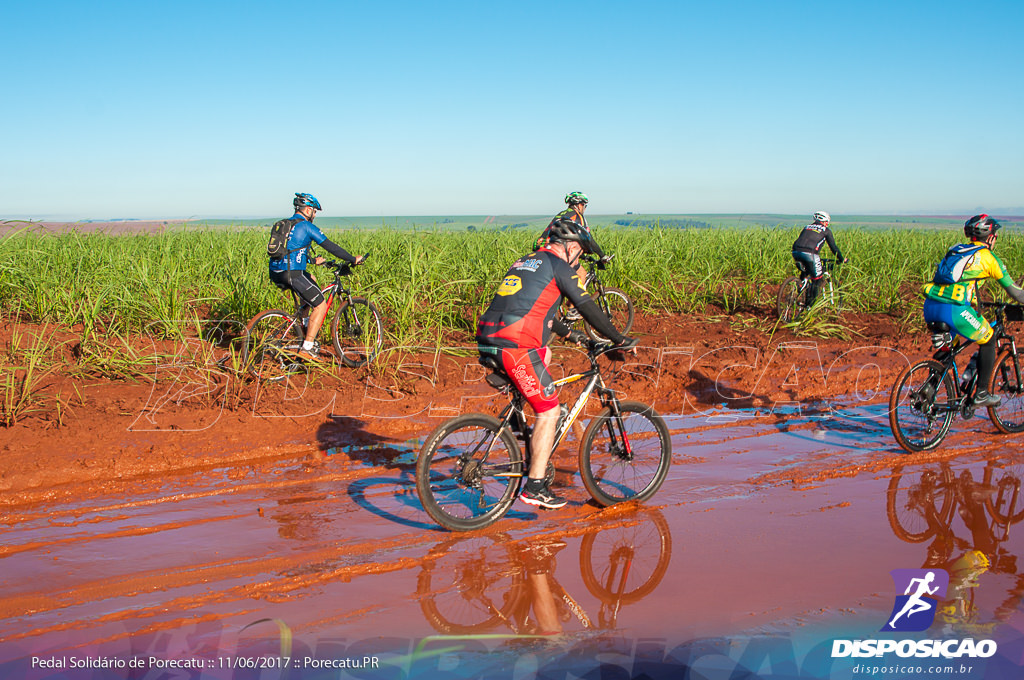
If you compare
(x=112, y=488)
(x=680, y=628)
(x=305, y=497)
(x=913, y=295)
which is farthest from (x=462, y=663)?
(x=913, y=295)

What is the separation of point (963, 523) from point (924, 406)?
160cm

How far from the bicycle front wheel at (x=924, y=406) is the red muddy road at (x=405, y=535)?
0.17m

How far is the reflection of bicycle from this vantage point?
4.42 meters

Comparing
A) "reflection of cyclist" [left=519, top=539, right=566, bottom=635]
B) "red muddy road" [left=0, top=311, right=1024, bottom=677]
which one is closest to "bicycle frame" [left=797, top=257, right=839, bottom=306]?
"red muddy road" [left=0, top=311, right=1024, bottom=677]

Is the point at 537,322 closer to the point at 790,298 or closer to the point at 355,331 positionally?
the point at 355,331

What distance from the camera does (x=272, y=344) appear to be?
772 cm

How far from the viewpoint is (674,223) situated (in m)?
17.9

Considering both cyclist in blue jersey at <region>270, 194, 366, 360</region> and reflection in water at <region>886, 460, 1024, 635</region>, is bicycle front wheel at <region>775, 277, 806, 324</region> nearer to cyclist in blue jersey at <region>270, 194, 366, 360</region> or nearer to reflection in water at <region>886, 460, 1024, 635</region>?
reflection in water at <region>886, 460, 1024, 635</region>

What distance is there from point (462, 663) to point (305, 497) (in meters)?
2.21

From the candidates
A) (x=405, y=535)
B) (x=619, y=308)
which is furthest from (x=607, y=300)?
(x=405, y=535)

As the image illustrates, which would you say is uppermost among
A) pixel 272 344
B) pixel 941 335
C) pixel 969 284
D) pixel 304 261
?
pixel 304 261

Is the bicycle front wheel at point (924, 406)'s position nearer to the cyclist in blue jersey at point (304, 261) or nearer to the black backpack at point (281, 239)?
the cyclist in blue jersey at point (304, 261)

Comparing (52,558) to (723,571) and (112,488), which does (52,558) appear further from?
(723,571)

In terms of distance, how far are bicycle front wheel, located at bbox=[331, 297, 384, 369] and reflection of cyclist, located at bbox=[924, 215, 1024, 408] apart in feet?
17.9
